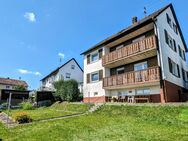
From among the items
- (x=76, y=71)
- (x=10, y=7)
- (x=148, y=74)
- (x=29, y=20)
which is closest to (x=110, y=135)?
(x=148, y=74)

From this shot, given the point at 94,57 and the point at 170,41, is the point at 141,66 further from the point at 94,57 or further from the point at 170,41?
the point at 94,57

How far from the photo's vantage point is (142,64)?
766 inches

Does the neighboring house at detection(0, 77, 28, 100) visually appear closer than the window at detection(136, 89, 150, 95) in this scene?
No

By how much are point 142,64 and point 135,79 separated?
278 centimetres

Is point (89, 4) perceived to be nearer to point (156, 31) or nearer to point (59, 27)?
point (59, 27)

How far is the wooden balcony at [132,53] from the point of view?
16.8 m

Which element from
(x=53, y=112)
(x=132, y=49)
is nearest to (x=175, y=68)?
(x=132, y=49)

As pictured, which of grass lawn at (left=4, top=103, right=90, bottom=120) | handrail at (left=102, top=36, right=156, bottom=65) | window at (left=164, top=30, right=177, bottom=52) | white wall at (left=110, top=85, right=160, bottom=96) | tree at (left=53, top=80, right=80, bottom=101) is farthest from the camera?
tree at (left=53, top=80, right=80, bottom=101)

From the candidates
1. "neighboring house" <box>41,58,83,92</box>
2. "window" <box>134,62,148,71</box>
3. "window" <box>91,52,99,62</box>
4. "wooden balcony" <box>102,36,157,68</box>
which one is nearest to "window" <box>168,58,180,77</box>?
"window" <box>134,62,148,71</box>

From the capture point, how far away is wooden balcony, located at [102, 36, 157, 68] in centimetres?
1681

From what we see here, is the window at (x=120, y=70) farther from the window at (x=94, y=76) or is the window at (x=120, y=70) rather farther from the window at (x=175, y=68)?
the window at (x=175, y=68)

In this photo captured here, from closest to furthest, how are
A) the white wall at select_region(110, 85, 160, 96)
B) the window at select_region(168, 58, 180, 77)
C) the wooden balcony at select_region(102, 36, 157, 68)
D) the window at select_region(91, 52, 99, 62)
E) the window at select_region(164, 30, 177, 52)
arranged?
the wooden balcony at select_region(102, 36, 157, 68) → the white wall at select_region(110, 85, 160, 96) → the window at select_region(168, 58, 180, 77) → the window at select_region(164, 30, 177, 52) → the window at select_region(91, 52, 99, 62)

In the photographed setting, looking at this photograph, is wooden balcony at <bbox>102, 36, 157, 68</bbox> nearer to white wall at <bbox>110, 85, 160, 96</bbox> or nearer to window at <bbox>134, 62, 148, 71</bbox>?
window at <bbox>134, 62, 148, 71</bbox>

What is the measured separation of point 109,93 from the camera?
23094 mm
